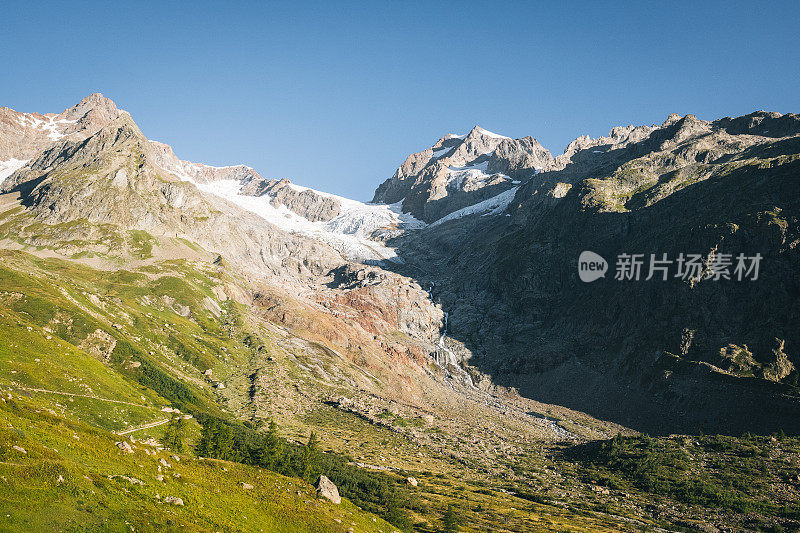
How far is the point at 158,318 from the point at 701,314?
208027mm

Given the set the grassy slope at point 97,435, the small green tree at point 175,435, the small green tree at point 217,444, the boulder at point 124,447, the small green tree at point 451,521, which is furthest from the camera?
the small green tree at point 217,444

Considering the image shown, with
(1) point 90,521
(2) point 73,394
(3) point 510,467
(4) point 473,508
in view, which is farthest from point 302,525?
(3) point 510,467

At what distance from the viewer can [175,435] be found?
72125 mm

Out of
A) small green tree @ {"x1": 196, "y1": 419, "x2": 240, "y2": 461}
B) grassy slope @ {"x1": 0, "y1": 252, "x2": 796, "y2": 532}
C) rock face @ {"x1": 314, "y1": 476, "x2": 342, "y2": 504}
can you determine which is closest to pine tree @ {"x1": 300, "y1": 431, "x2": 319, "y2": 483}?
rock face @ {"x1": 314, "y1": 476, "x2": 342, "y2": 504}

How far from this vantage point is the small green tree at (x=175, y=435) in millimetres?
68062

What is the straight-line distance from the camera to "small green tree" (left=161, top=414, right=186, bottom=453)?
6806 cm

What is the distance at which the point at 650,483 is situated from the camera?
94.7 metres

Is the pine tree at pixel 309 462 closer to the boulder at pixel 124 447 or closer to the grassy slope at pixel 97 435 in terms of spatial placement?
the grassy slope at pixel 97 435

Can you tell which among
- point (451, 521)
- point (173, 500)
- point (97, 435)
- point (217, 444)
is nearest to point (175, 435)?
point (217, 444)

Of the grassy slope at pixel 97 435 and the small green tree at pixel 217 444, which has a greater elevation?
the grassy slope at pixel 97 435

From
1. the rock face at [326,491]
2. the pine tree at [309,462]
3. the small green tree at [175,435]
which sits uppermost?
the rock face at [326,491]

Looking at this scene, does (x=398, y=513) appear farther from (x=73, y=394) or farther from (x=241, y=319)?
(x=241, y=319)

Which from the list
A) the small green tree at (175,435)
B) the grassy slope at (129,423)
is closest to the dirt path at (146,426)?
the grassy slope at (129,423)

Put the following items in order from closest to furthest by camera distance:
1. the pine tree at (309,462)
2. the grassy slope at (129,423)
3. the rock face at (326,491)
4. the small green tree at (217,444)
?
the grassy slope at (129,423) < the rock face at (326,491) < the pine tree at (309,462) < the small green tree at (217,444)
